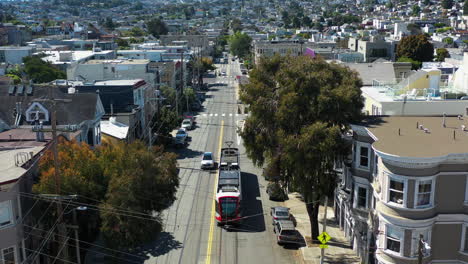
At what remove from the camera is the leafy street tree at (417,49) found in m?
99.2

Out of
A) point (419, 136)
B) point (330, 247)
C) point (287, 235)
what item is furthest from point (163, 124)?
point (419, 136)

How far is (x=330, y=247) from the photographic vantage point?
30844 mm

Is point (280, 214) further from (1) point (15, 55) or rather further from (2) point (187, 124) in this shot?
(1) point (15, 55)

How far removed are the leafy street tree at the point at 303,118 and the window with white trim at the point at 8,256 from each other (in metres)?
14.2

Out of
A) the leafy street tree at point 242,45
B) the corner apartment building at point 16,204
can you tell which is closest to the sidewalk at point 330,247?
the corner apartment building at point 16,204

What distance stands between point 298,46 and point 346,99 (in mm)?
97809

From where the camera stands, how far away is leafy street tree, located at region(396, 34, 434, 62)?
99188 mm

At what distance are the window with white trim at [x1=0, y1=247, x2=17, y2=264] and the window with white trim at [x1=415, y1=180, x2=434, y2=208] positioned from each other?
716 inches

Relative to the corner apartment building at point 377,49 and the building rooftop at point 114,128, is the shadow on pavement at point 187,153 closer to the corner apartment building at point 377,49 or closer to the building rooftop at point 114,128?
the building rooftop at point 114,128

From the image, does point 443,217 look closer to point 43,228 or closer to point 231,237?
point 231,237

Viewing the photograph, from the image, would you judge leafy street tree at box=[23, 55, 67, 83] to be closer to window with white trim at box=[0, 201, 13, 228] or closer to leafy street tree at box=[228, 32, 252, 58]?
window with white trim at box=[0, 201, 13, 228]

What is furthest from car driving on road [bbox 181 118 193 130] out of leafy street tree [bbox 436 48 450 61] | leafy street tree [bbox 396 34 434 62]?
leafy street tree [bbox 436 48 450 61]

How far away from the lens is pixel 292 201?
129ft

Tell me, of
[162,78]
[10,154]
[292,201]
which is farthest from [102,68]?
[10,154]
